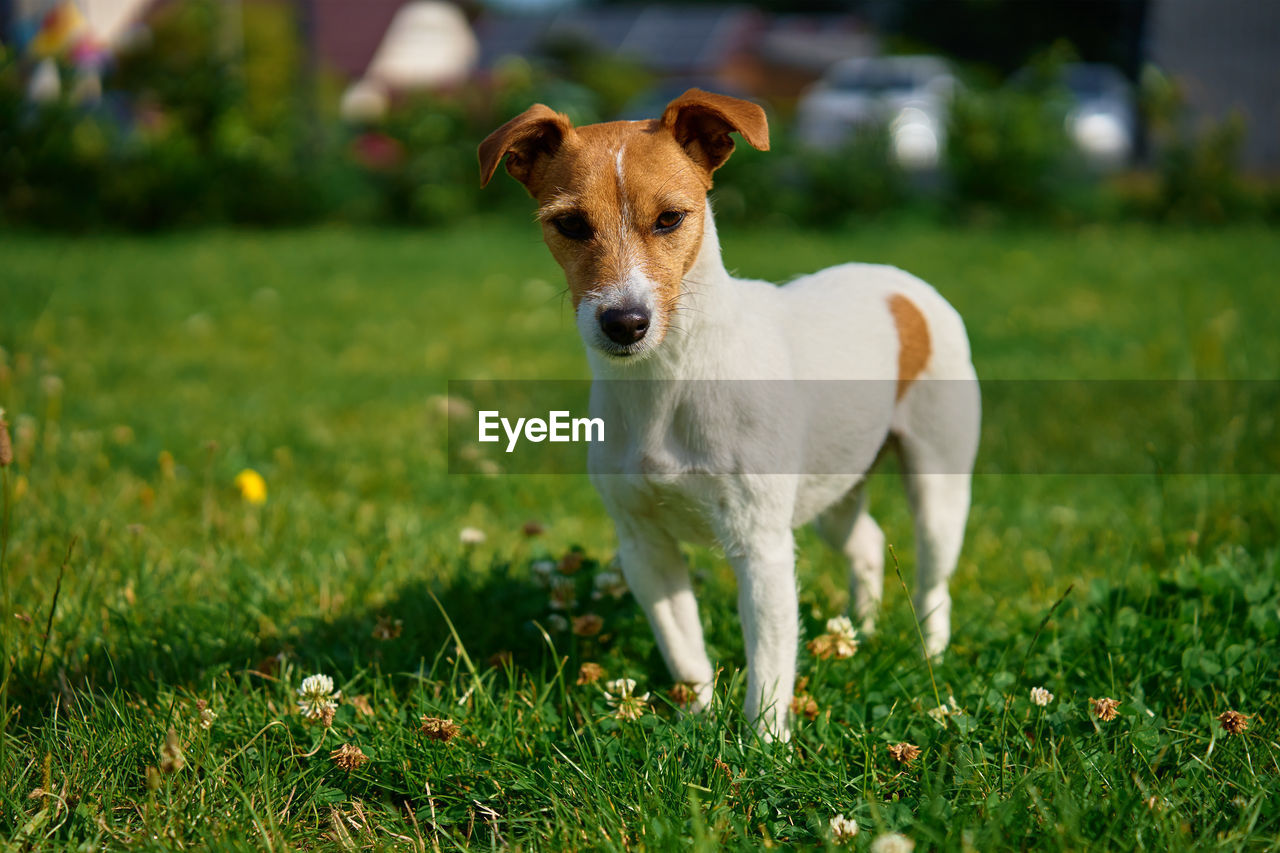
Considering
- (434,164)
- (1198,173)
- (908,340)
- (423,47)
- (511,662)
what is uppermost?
(908,340)

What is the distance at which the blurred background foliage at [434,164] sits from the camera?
480 inches

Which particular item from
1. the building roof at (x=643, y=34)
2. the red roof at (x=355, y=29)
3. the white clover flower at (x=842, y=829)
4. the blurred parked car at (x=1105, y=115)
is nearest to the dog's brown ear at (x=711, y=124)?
the white clover flower at (x=842, y=829)

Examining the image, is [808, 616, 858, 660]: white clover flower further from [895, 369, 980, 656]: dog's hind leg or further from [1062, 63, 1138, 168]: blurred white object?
[1062, 63, 1138, 168]: blurred white object

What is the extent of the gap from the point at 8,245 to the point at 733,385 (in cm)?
1040

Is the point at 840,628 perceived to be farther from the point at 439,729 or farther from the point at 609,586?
the point at 439,729

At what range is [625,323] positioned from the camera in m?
2.39

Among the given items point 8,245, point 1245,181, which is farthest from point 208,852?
point 1245,181

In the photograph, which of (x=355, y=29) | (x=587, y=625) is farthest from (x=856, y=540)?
(x=355, y=29)

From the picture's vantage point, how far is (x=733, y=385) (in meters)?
2.57

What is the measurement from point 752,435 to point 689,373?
0.21 metres

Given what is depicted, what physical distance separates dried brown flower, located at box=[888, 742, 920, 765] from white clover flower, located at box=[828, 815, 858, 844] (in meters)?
0.28

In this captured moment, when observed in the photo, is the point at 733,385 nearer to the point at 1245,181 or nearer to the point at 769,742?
the point at 769,742

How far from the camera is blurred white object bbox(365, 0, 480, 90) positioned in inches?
1775

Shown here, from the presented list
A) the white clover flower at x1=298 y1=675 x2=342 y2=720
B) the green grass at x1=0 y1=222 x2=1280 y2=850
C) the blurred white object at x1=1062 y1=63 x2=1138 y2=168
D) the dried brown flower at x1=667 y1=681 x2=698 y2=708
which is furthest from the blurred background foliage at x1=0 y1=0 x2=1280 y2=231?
the white clover flower at x1=298 y1=675 x2=342 y2=720
